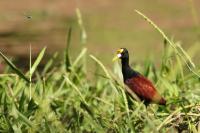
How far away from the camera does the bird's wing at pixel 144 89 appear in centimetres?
337

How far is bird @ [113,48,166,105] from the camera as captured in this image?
11.0 ft

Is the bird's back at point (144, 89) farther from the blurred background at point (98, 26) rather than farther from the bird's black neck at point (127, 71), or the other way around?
the blurred background at point (98, 26)

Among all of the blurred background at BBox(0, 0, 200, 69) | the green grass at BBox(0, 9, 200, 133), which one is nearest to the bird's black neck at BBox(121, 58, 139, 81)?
the green grass at BBox(0, 9, 200, 133)

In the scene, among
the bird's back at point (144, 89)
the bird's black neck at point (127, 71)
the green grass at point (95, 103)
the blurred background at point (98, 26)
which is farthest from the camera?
the blurred background at point (98, 26)

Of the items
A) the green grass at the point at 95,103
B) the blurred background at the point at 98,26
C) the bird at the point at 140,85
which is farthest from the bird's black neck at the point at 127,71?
the blurred background at the point at 98,26

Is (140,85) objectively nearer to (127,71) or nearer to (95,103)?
(127,71)

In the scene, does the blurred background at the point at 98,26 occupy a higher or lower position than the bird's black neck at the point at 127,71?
lower

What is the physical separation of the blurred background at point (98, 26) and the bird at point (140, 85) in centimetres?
405

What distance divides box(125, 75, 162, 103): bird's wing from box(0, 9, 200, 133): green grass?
0.05 metres

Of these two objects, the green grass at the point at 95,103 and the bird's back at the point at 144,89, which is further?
the bird's back at the point at 144,89

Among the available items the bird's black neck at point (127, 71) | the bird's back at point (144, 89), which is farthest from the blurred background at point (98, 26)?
the bird's back at point (144, 89)

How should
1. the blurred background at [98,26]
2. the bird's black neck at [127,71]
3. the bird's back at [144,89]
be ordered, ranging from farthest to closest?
the blurred background at [98,26], the bird's black neck at [127,71], the bird's back at [144,89]

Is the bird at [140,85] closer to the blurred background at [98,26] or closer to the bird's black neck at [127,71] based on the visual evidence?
the bird's black neck at [127,71]

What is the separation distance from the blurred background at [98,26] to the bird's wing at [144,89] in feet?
13.5
